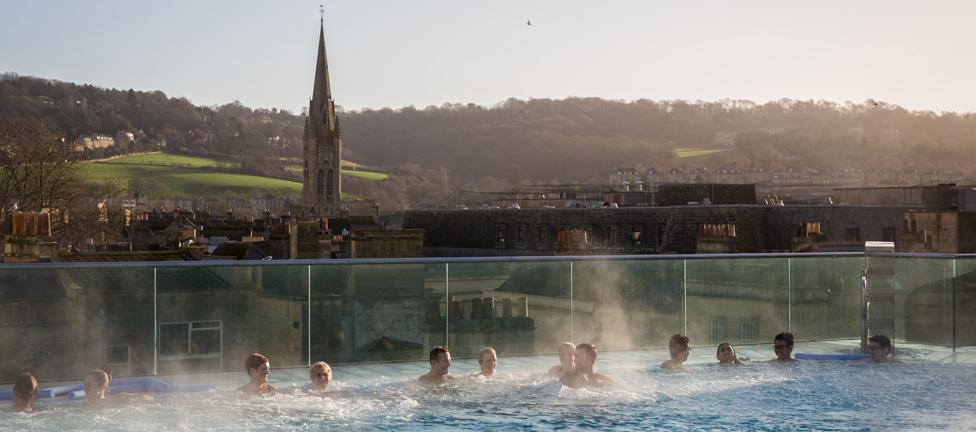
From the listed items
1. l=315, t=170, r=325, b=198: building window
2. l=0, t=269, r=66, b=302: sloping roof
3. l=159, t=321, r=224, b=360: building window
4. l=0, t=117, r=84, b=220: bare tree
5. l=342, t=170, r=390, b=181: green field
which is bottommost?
l=159, t=321, r=224, b=360: building window

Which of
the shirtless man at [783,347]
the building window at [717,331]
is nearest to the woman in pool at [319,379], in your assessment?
the building window at [717,331]

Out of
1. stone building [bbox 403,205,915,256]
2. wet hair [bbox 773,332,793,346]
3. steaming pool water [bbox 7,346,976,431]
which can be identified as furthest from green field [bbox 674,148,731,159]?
steaming pool water [bbox 7,346,976,431]

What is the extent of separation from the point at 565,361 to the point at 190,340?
12.4 ft

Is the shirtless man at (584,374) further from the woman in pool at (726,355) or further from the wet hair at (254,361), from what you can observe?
the wet hair at (254,361)

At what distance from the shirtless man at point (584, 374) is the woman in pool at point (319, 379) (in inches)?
93.4

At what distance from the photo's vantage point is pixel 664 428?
10.1 metres

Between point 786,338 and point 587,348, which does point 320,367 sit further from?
point 786,338

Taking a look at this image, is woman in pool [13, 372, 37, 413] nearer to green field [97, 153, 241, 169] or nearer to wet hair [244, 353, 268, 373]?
wet hair [244, 353, 268, 373]

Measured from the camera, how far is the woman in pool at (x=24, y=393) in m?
9.88

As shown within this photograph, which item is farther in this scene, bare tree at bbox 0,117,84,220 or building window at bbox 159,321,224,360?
bare tree at bbox 0,117,84,220

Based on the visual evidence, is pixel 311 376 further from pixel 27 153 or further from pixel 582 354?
pixel 27 153

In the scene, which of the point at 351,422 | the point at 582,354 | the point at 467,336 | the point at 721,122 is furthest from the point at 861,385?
the point at 721,122

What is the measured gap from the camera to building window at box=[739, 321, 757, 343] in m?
13.8

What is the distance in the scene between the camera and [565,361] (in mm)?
11844
